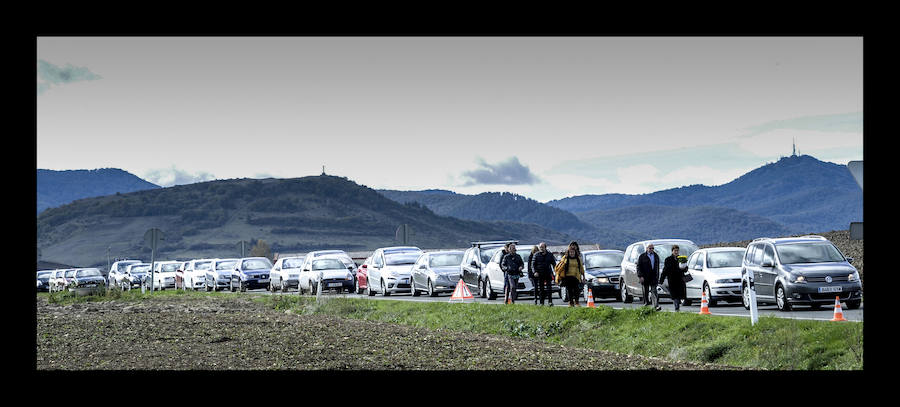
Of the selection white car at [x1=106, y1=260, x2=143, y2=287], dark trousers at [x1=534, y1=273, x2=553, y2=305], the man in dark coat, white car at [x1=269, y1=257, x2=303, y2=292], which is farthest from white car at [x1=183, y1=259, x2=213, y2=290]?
the man in dark coat

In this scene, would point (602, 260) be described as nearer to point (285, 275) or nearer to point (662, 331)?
point (662, 331)

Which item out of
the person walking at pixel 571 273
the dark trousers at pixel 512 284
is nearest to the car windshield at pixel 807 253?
the person walking at pixel 571 273

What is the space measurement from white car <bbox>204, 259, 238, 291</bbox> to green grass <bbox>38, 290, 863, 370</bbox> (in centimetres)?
2128

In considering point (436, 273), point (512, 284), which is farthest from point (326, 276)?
point (512, 284)

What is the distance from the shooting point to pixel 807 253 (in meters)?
24.3

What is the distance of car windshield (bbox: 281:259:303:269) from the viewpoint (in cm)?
4550

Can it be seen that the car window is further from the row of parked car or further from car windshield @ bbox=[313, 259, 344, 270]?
car windshield @ bbox=[313, 259, 344, 270]

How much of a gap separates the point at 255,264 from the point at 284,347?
31379 millimetres
